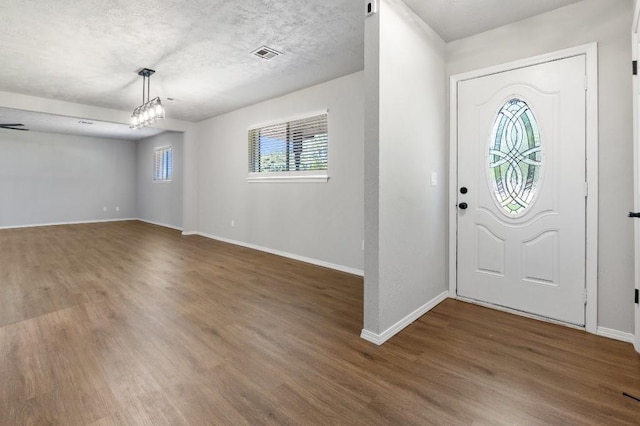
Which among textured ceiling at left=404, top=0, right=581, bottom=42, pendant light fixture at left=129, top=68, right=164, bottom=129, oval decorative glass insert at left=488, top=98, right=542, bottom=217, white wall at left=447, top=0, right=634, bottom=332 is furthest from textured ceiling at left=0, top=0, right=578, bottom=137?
oval decorative glass insert at left=488, top=98, right=542, bottom=217

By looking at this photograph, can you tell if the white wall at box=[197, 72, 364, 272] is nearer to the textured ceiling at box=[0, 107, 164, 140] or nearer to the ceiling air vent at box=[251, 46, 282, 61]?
the ceiling air vent at box=[251, 46, 282, 61]

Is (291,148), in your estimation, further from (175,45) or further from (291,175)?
(175,45)

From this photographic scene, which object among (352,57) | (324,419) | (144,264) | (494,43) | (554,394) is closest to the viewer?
(324,419)

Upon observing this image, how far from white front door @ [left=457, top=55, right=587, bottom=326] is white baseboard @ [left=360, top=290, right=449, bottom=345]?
368mm

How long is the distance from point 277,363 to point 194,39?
10.1 feet

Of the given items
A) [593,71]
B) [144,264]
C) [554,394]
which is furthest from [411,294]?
[144,264]

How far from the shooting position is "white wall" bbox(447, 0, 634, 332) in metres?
2.25

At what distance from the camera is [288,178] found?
4.94 meters

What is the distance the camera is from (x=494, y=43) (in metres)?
2.81

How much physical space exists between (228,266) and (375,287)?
275cm

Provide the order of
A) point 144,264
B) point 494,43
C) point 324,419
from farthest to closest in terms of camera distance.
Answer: point 144,264 → point 494,43 → point 324,419


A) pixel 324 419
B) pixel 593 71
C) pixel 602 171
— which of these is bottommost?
pixel 324 419

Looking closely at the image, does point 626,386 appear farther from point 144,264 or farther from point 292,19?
point 144,264

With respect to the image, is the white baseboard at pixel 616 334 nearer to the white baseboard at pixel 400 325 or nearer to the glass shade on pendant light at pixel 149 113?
the white baseboard at pixel 400 325
